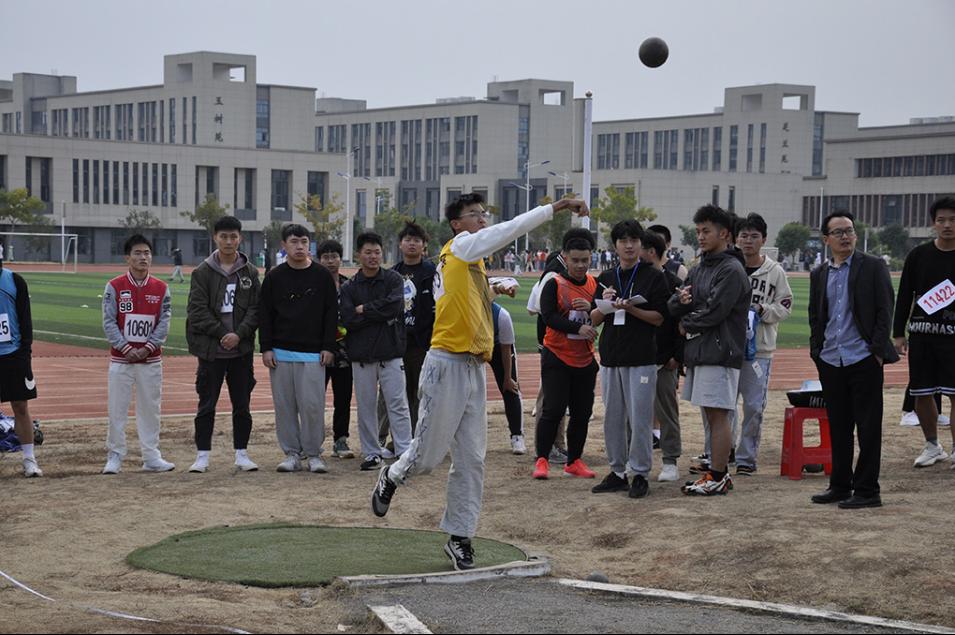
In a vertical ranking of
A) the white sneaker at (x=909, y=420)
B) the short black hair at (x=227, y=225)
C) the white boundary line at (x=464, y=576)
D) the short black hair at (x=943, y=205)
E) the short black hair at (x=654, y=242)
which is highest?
the short black hair at (x=943, y=205)

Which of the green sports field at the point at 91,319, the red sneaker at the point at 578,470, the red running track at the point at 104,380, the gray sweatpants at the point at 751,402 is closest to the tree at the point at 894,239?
the green sports field at the point at 91,319

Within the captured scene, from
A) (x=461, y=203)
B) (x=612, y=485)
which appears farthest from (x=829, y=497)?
(x=461, y=203)

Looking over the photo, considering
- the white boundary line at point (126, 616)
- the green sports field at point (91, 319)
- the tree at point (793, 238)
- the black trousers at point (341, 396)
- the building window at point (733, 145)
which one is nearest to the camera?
the white boundary line at point (126, 616)

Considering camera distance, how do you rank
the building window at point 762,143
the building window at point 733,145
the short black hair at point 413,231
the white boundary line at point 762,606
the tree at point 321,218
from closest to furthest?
the white boundary line at point 762,606, the short black hair at point 413,231, the tree at point 321,218, the building window at point 762,143, the building window at point 733,145

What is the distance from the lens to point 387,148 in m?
138

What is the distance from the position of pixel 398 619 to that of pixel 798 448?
4948 millimetres

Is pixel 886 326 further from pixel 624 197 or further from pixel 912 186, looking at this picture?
pixel 912 186

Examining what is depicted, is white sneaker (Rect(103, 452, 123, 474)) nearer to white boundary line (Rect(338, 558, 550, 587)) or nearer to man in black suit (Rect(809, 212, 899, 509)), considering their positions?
white boundary line (Rect(338, 558, 550, 587))

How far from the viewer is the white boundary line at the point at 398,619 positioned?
5.88 metres

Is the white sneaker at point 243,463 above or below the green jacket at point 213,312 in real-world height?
below

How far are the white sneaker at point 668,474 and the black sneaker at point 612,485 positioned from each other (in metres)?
0.46

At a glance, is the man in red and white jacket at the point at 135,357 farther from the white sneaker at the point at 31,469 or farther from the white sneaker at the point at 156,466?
the white sneaker at the point at 31,469

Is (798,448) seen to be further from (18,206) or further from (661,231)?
(18,206)

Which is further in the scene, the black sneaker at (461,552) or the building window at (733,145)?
the building window at (733,145)
